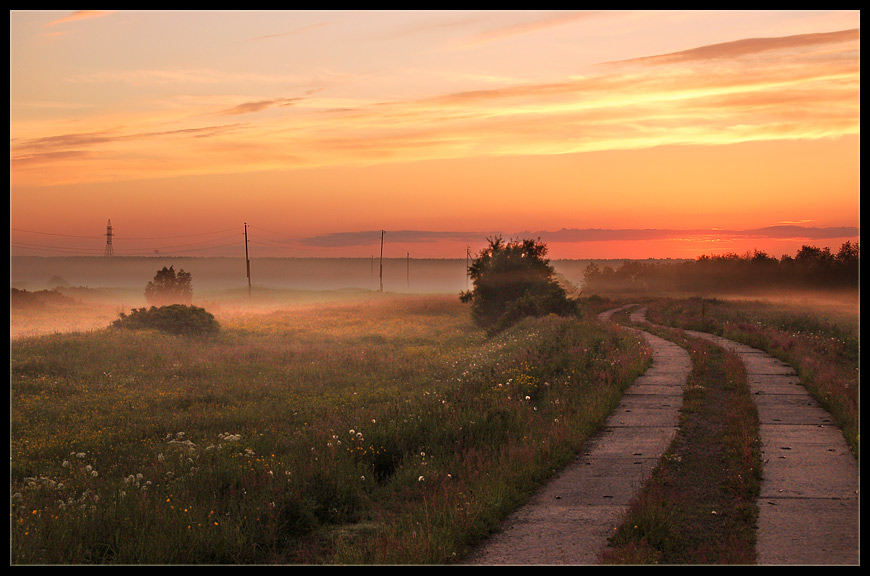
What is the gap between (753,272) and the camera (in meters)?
90.6

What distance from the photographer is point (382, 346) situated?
33.1 meters

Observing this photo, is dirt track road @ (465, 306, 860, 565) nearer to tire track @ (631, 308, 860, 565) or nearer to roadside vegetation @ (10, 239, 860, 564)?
tire track @ (631, 308, 860, 565)

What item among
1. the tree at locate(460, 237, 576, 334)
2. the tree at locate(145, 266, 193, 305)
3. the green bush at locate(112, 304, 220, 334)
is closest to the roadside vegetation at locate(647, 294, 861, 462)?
the tree at locate(460, 237, 576, 334)

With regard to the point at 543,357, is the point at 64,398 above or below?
below

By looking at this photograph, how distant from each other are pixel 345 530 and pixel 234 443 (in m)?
5.70

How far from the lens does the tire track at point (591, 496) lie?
654 centimetres

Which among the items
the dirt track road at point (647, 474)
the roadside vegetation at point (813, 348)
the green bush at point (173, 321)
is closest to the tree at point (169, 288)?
the green bush at point (173, 321)

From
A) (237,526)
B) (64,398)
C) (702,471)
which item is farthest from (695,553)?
(64,398)

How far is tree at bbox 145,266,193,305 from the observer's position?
2665 inches

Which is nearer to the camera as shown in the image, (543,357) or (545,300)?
(543,357)

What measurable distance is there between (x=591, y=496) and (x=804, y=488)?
270 cm

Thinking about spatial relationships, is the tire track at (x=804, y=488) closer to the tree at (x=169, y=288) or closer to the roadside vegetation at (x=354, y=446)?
the roadside vegetation at (x=354, y=446)

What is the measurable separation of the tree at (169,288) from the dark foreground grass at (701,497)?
2500 inches

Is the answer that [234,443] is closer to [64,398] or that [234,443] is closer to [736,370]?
[64,398]
